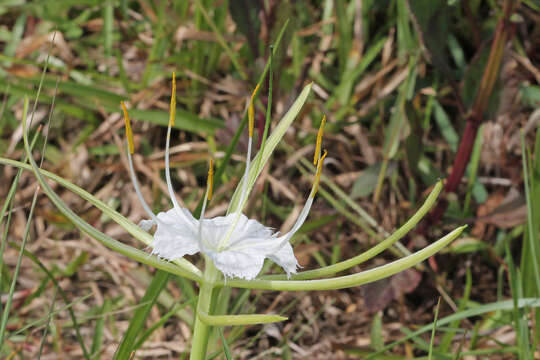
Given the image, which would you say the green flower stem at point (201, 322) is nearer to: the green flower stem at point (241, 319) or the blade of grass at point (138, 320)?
the green flower stem at point (241, 319)

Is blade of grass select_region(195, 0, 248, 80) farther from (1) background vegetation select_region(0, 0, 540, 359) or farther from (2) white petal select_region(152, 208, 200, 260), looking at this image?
(2) white petal select_region(152, 208, 200, 260)

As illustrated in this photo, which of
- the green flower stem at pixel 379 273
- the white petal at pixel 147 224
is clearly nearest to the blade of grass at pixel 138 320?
the white petal at pixel 147 224

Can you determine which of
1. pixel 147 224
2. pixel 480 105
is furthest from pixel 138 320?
pixel 480 105

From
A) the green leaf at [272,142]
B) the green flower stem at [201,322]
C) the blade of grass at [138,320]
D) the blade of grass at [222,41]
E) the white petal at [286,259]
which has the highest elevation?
the blade of grass at [222,41]

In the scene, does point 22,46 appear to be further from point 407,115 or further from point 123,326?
point 407,115

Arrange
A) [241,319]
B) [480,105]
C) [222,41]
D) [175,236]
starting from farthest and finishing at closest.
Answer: [222,41] < [480,105] < [175,236] < [241,319]

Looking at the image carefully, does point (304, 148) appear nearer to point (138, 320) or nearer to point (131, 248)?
point (138, 320)

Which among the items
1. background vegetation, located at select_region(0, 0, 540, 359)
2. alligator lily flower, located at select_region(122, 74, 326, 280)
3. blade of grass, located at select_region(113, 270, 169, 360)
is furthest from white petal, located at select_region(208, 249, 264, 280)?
background vegetation, located at select_region(0, 0, 540, 359)
